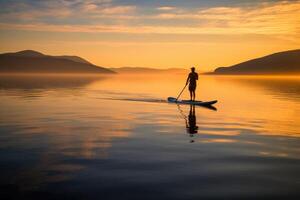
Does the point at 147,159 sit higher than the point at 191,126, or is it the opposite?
the point at 191,126

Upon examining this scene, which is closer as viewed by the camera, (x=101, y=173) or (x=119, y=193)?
(x=119, y=193)

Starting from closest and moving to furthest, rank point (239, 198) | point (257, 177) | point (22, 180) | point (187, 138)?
point (239, 198) < point (22, 180) < point (257, 177) < point (187, 138)

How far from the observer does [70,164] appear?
1061 centimetres

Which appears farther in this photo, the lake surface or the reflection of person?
the reflection of person

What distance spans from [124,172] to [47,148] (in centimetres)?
411

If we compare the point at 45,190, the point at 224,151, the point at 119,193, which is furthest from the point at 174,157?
the point at 45,190

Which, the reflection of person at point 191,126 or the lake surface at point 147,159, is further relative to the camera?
the reflection of person at point 191,126

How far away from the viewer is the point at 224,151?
1281 cm

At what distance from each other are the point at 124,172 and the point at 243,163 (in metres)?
3.86

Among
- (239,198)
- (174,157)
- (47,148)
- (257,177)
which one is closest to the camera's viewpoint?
(239,198)

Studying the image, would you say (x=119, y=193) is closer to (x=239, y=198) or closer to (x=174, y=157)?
(x=239, y=198)

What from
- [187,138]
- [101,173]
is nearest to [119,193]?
[101,173]

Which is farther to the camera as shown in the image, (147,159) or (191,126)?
(191,126)

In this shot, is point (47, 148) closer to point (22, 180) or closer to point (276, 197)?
point (22, 180)
